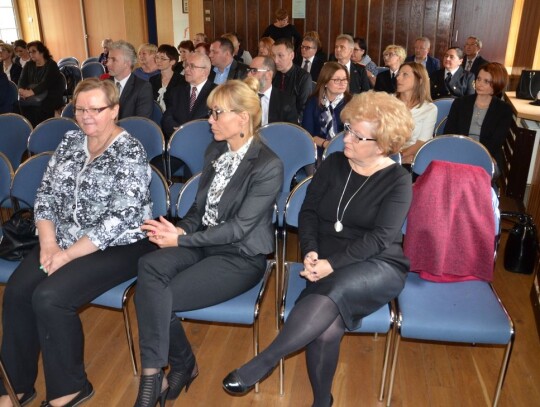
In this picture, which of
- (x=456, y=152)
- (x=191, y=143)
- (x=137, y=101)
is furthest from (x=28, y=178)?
(x=456, y=152)

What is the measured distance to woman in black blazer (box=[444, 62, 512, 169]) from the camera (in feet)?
12.7

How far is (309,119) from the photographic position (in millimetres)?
4195

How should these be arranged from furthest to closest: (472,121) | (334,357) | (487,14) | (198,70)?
(487,14) → (198,70) → (472,121) → (334,357)

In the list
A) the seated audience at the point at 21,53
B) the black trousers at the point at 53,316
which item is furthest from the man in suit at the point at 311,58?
the black trousers at the point at 53,316

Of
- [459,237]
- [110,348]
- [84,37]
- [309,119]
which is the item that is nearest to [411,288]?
[459,237]

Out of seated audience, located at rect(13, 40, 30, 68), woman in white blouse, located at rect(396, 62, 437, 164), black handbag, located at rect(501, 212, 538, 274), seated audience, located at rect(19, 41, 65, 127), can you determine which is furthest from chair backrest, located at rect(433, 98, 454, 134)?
seated audience, located at rect(13, 40, 30, 68)

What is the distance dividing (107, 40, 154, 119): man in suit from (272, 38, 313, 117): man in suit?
1.58m

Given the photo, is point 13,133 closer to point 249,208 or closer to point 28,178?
point 28,178

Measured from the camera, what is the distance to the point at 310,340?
1.96 m

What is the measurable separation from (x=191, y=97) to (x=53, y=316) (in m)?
2.73

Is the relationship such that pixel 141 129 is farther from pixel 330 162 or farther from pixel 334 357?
pixel 334 357

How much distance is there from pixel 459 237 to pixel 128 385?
1751 millimetres

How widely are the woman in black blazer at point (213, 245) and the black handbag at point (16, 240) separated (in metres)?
0.62

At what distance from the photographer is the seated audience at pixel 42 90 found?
654 centimetres
